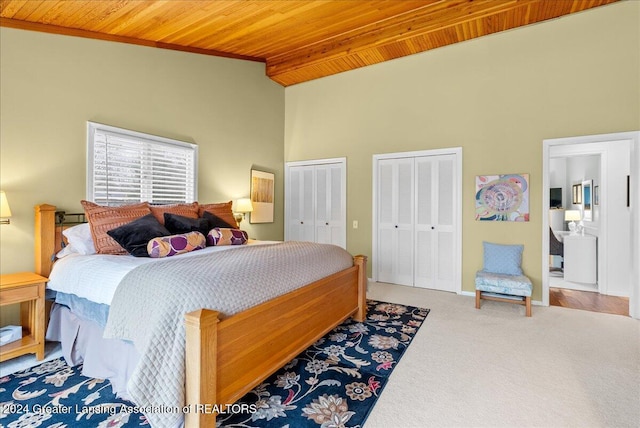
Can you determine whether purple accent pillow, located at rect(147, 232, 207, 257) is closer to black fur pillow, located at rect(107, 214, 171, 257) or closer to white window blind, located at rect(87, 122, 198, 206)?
black fur pillow, located at rect(107, 214, 171, 257)

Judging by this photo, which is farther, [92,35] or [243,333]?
[92,35]

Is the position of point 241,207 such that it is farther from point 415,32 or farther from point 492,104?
point 492,104

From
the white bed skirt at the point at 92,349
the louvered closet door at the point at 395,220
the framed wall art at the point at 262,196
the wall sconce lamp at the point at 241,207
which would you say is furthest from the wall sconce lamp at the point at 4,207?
the louvered closet door at the point at 395,220

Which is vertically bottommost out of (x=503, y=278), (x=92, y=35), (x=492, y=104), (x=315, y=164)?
(x=503, y=278)

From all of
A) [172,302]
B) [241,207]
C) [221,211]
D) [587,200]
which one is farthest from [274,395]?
[587,200]

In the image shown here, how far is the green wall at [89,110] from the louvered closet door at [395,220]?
7.26 ft

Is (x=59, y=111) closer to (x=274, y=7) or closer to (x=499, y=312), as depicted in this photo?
(x=274, y=7)

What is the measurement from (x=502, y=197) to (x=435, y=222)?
906 mm

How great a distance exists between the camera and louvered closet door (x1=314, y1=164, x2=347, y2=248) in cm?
521

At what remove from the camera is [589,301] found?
13.0ft

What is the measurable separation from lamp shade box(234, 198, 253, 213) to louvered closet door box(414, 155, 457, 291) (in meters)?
2.56

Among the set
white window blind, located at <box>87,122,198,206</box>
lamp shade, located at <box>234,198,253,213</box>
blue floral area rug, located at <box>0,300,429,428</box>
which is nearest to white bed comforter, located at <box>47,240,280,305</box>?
blue floral area rug, located at <box>0,300,429,428</box>

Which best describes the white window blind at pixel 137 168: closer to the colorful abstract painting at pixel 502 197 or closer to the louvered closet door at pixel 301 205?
the louvered closet door at pixel 301 205

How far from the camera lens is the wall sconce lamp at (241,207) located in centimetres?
464
